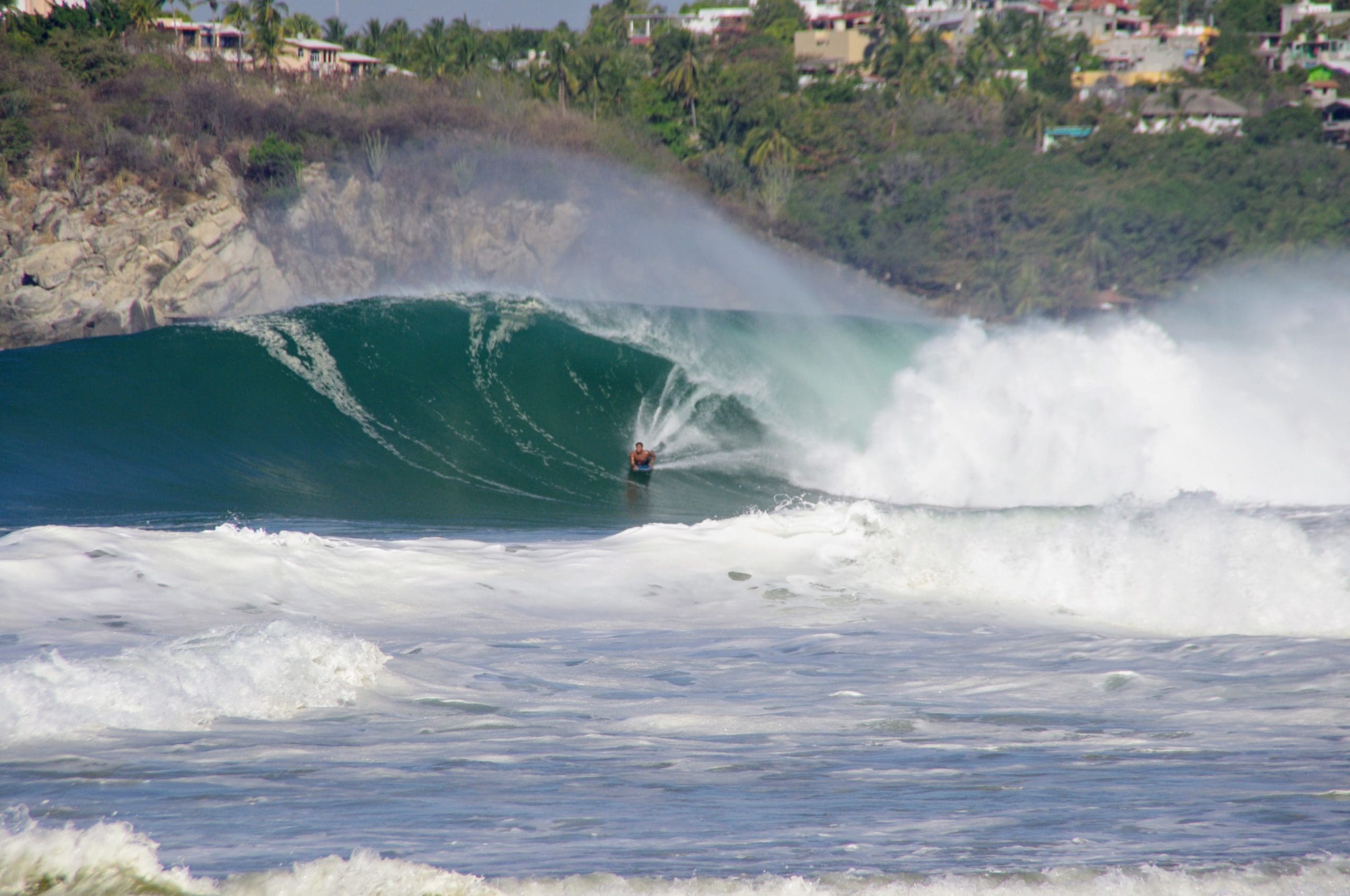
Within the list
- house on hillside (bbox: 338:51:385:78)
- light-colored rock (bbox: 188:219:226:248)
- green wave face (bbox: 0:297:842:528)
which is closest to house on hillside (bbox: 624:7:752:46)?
house on hillside (bbox: 338:51:385:78)

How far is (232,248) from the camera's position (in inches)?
1618

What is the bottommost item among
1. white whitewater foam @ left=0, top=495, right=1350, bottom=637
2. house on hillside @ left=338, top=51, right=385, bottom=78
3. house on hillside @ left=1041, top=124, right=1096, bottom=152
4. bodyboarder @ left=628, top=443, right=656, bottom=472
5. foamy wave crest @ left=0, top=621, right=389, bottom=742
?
bodyboarder @ left=628, top=443, right=656, bottom=472

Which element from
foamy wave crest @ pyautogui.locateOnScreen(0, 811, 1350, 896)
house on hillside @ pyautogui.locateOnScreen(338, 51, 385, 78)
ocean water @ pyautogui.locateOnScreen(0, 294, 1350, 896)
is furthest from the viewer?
house on hillside @ pyautogui.locateOnScreen(338, 51, 385, 78)

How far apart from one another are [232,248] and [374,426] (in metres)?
27.6

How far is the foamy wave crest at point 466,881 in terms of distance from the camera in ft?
10.9

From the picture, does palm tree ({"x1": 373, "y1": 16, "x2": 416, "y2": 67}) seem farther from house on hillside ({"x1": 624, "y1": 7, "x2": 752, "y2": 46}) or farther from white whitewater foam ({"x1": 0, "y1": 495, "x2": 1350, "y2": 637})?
white whitewater foam ({"x1": 0, "y1": 495, "x2": 1350, "y2": 637})

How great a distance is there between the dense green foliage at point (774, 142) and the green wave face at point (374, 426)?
85.9 feet

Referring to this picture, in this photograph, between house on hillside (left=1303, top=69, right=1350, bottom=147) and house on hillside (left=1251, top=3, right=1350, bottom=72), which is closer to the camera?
house on hillside (left=1303, top=69, right=1350, bottom=147)

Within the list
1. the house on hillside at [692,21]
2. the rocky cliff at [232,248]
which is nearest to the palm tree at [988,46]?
the house on hillside at [692,21]

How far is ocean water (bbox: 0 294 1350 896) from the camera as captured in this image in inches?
148

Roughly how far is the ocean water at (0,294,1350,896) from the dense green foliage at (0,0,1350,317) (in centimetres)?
2902

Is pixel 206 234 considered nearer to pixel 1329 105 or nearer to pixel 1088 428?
pixel 1088 428

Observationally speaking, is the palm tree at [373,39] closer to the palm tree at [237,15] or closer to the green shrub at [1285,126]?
the palm tree at [237,15]

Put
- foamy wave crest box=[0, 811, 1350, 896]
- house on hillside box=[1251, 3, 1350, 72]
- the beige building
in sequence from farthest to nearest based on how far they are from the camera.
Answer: house on hillside box=[1251, 3, 1350, 72] → the beige building → foamy wave crest box=[0, 811, 1350, 896]
